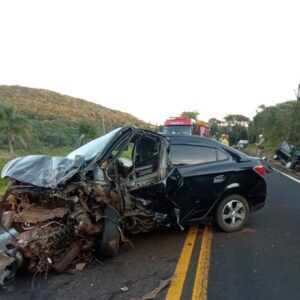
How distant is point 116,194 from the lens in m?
5.42

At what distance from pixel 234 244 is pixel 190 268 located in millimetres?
1217

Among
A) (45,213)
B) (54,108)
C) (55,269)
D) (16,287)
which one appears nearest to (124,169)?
(45,213)

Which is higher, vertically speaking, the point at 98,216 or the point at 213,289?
the point at 98,216

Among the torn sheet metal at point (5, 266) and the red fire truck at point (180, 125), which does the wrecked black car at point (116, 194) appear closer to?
the torn sheet metal at point (5, 266)

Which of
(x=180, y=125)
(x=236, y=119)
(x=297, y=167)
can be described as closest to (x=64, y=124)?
(x=180, y=125)

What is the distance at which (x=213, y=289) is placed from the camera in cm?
420

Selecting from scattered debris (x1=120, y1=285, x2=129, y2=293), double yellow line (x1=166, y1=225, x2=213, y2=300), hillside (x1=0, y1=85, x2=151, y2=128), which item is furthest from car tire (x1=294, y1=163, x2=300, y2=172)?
hillside (x1=0, y1=85, x2=151, y2=128)

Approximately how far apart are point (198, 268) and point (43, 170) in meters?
2.44

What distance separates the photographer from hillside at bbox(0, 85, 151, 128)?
6988cm

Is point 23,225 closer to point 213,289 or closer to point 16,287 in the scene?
point 16,287

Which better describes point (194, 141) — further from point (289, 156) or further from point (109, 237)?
point (289, 156)

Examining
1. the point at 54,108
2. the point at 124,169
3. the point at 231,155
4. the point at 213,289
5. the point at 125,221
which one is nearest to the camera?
the point at 213,289

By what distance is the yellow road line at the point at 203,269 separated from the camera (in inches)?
161

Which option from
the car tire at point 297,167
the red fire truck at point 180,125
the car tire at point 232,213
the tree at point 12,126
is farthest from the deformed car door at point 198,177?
the tree at point 12,126
